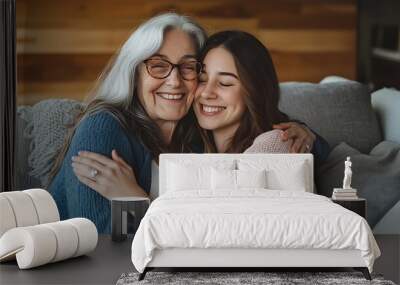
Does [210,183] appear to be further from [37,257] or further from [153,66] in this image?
[37,257]

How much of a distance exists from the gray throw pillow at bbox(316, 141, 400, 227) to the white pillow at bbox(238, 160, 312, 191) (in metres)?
0.46

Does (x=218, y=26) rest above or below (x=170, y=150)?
above

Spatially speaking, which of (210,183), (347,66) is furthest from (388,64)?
(210,183)

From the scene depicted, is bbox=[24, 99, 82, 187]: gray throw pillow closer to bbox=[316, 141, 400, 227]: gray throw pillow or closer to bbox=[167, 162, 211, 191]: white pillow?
bbox=[167, 162, 211, 191]: white pillow

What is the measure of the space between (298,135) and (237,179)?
1.05 m

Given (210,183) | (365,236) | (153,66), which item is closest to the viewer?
(365,236)

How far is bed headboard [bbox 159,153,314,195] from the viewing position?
749 cm

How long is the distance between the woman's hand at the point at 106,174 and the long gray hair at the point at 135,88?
0.89ft

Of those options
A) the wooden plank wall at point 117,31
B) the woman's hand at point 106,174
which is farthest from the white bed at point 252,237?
the wooden plank wall at point 117,31

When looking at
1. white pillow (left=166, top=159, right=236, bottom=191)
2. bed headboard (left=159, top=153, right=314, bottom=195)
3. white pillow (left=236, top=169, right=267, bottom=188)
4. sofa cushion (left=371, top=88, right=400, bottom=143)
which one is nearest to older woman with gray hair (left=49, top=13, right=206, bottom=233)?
bed headboard (left=159, top=153, right=314, bottom=195)

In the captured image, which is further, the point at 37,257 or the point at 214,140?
the point at 214,140

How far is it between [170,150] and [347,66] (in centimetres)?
188

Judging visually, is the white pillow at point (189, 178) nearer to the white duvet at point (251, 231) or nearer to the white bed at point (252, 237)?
the white bed at point (252, 237)

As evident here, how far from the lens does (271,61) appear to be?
25.9 feet
